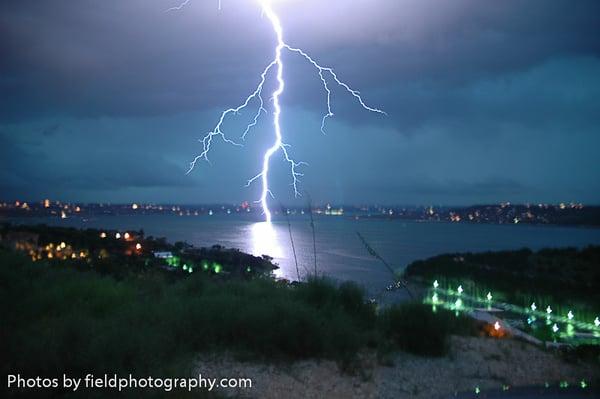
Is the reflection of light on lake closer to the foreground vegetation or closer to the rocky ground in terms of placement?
the foreground vegetation

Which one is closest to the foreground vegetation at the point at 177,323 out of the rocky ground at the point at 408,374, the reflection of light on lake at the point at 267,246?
the rocky ground at the point at 408,374

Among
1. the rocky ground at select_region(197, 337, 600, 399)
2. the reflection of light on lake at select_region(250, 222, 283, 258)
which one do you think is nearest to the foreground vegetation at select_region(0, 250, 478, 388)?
the rocky ground at select_region(197, 337, 600, 399)

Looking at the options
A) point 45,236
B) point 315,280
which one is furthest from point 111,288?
point 45,236

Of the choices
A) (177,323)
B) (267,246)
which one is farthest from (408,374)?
(267,246)

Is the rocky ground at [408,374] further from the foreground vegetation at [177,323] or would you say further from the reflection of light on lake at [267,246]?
the reflection of light on lake at [267,246]

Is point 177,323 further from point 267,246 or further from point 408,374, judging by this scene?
point 267,246
